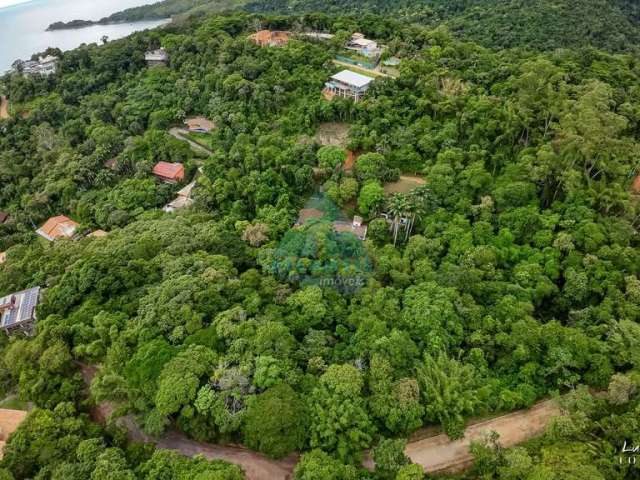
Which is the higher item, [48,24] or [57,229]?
[48,24]

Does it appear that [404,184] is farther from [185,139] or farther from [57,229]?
[57,229]

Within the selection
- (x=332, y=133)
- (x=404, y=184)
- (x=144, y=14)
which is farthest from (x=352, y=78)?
(x=144, y=14)

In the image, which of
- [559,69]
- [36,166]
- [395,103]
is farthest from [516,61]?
[36,166]

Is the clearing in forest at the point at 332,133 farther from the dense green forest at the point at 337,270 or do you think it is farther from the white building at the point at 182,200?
the white building at the point at 182,200

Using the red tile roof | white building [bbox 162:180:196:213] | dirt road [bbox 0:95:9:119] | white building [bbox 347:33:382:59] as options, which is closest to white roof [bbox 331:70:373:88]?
white building [bbox 347:33:382:59]

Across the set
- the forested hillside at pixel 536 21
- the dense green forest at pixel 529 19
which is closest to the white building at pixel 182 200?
the dense green forest at pixel 529 19

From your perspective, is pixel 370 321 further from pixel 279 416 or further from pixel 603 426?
pixel 603 426
